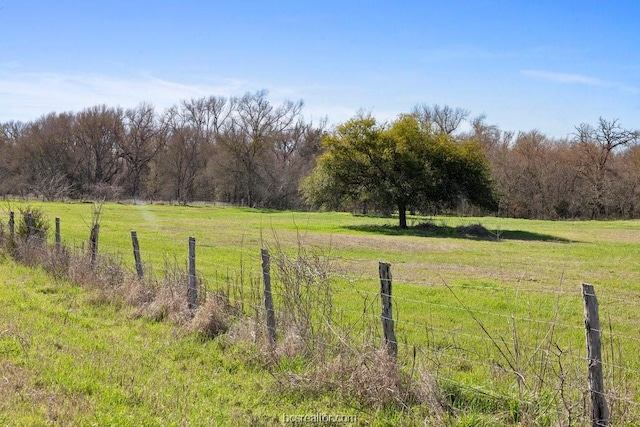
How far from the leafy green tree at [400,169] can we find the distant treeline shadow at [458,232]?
1.60 meters

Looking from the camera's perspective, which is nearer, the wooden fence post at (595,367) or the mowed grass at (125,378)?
the wooden fence post at (595,367)

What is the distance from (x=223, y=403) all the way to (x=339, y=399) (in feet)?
3.99

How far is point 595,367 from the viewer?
189 inches

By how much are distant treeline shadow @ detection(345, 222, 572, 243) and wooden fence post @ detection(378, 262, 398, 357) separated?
29937 millimetres

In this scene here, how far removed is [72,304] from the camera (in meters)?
10.5

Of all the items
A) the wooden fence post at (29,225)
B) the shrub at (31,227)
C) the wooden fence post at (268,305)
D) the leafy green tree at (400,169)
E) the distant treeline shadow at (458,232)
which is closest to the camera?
the wooden fence post at (268,305)

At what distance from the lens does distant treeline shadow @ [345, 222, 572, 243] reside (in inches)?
1448

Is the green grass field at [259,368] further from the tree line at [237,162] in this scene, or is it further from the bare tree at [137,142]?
the bare tree at [137,142]

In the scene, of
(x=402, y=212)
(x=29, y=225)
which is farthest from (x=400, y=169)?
(x=29, y=225)

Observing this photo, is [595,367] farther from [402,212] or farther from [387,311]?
[402,212]

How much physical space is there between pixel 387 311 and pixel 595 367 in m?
2.24

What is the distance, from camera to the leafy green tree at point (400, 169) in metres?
41.2

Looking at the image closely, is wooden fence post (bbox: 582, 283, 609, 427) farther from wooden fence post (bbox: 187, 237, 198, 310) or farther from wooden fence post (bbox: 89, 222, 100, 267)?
wooden fence post (bbox: 89, 222, 100, 267)

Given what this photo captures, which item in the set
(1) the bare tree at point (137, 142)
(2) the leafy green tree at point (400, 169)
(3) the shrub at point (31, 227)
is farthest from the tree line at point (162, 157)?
(3) the shrub at point (31, 227)
